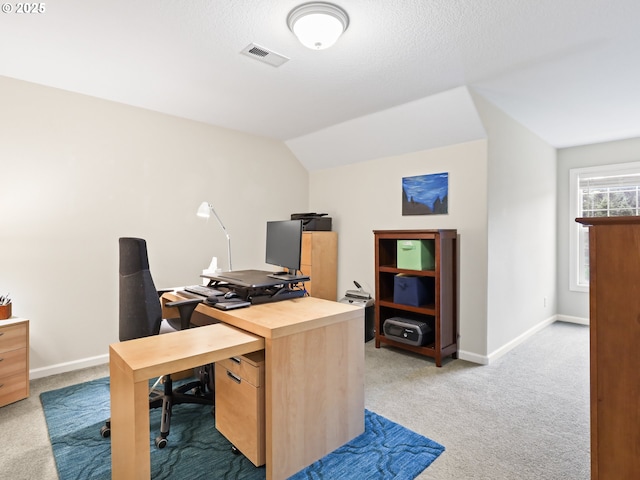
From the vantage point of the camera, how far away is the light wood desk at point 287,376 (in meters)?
1.34

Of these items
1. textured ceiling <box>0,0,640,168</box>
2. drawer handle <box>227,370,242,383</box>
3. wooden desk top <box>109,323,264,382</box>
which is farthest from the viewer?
textured ceiling <box>0,0,640,168</box>

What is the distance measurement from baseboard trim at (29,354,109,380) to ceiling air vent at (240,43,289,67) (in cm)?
292

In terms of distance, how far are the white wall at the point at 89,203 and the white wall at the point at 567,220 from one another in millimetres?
4460

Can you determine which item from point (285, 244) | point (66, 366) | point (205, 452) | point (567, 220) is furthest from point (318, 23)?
point (567, 220)

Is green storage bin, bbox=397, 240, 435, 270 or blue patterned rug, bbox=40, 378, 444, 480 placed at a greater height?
green storage bin, bbox=397, 240, 435, 270

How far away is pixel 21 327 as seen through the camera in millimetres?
2543

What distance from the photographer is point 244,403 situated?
5.87 ft

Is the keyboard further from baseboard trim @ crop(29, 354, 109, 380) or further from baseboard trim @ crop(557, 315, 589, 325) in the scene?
baseboard trim @ crop(557, 315, 589, 325)

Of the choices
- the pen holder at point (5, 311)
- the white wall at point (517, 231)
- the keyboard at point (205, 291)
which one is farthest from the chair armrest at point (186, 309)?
the white wall at point (517, 231)

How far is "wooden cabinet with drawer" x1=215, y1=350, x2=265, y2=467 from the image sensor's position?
170 cm

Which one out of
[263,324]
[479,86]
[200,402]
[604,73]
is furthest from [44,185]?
[604,73]

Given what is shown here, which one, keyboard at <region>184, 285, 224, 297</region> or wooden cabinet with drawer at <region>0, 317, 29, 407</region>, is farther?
wooden cabinet with drawer at <region>0, 317, 29, 407</region>

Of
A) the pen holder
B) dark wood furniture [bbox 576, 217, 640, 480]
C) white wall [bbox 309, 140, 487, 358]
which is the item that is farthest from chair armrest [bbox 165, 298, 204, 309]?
white wall [bbox 309, 140, 487, 358]

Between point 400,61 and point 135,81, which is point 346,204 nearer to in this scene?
point 400,61
